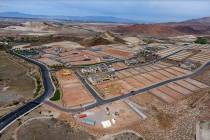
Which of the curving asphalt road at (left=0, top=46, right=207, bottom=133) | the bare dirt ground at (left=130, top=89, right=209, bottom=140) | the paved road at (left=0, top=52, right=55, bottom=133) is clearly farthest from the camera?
the curving asphalt road at (left=0, top=46, right=207, bottom=133)

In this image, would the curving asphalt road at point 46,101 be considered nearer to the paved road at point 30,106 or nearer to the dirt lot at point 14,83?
the paved road at point 30,106

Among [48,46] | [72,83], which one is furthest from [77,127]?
[48,46]

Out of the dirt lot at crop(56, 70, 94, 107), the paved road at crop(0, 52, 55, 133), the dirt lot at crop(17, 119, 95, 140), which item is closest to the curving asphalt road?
the paved road at crop(0, 52, 55, 133)

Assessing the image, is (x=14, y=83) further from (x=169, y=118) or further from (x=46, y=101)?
(x=169, y=118)

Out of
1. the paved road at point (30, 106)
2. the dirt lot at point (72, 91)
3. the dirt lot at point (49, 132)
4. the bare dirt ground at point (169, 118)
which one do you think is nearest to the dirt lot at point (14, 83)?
the paved road at point (30, 106)

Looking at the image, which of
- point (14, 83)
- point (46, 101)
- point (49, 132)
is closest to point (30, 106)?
point (46, 101)

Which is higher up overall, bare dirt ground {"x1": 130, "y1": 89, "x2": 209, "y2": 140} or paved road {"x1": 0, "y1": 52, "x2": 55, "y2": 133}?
bare dirt ground {"x1": 130, "y1": 89, "x2": 209, "y2": 140}

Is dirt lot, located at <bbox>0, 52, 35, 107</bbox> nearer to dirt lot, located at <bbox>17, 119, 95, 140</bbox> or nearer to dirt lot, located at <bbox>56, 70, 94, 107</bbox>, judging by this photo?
dirt lot, located at <bbox>56, 70, 94, 107</bbox>
